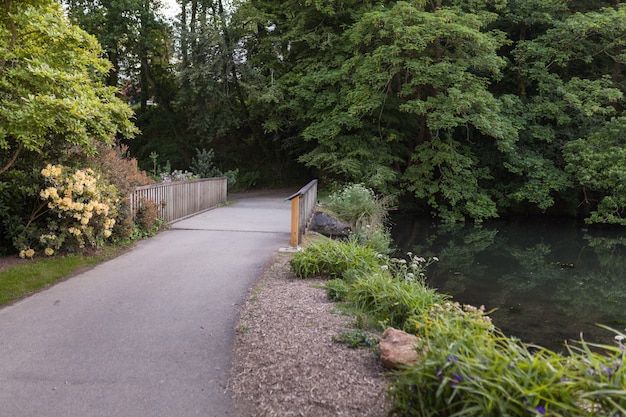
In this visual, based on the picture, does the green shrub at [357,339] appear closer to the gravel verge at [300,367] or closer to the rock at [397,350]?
the gravel verge at [300,367]

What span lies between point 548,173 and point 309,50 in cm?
1161

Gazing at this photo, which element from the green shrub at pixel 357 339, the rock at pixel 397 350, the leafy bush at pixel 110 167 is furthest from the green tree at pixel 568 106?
the rock at pixel 397 350

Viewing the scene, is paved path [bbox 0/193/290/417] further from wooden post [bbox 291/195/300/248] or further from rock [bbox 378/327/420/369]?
rock [bbox 378/327/420/369]

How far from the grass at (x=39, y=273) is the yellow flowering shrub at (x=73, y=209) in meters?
0.27

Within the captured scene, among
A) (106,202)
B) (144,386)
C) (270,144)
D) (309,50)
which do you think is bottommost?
(144,386)

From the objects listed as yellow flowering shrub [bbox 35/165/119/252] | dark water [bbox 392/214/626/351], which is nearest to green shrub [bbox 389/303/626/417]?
dark water [bbox 392/214/626/351]

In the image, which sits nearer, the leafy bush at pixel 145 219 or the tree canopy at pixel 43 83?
the tree canopy at pixel 43 83

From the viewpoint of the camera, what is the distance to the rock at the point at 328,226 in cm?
1162

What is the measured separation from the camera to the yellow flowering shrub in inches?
270

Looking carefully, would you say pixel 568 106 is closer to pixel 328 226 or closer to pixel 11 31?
pixel 328 226

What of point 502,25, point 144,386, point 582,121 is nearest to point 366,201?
point 144,386

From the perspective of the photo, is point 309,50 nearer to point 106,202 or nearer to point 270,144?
point 270,144

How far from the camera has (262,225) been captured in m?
11.0

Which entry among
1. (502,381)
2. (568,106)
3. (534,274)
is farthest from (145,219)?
(568,106)
